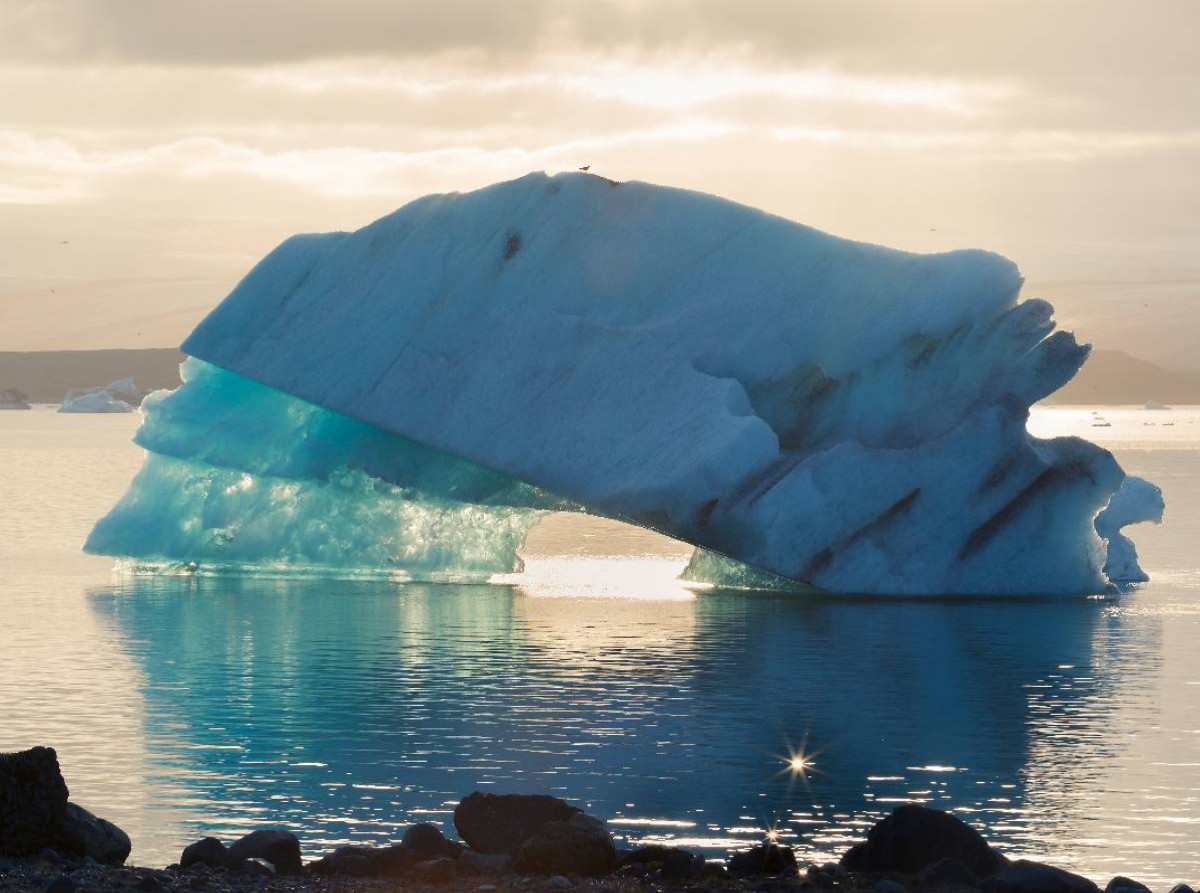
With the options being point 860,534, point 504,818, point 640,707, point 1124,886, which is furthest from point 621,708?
point 860,534

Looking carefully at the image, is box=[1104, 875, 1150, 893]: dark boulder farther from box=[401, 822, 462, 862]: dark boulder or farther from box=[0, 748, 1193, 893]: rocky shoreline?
box=[401, 822, 462, 862]: dark boulder

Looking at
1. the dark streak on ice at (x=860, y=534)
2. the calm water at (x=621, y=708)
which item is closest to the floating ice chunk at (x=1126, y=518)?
the calm water at (x=621, y=708)

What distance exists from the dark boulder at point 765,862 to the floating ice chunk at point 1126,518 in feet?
65.3

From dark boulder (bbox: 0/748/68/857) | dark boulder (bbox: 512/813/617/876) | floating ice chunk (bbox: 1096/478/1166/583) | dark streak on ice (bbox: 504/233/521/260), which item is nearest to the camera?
dark boulder (bbox: 512/813/617/876)

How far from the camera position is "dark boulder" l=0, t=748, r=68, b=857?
12.1 meters

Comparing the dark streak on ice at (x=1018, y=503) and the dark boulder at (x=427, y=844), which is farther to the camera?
the dark streak on ice at (x=1018, y=503)

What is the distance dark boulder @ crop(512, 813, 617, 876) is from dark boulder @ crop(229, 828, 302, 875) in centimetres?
131

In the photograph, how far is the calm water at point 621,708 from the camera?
572 inches

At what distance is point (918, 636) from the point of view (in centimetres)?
2400

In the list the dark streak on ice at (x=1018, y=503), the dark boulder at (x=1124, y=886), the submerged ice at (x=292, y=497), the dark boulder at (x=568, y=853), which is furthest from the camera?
the submerged ice at (x=292, y=497)

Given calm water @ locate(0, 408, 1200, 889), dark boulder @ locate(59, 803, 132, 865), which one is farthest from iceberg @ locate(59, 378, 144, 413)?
dark boulder @ locate(59, 803, 132, 865)

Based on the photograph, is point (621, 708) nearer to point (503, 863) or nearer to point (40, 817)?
point (503, 863)

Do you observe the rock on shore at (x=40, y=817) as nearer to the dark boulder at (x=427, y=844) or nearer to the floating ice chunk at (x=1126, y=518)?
the dark boulder at (x=427, y=844)

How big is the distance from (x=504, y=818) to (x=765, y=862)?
5.95ft
